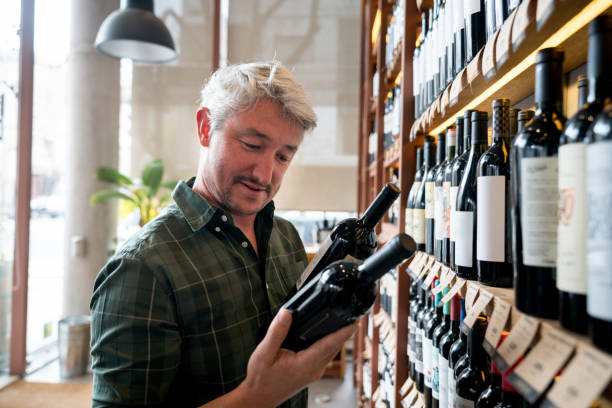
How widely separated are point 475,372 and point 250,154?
2.56ft

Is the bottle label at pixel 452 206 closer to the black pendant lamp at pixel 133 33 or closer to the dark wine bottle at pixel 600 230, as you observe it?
the dark wine bottle at pixel 600 230

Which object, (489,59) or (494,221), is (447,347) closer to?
(494,221)

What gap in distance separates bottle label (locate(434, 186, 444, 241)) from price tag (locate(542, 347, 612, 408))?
708 millimetres

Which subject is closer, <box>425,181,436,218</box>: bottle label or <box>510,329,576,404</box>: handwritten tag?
<box>510,329,576,404</box>: handwritten tag

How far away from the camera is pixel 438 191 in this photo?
1245mm

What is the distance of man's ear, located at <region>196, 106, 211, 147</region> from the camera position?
3.82ft

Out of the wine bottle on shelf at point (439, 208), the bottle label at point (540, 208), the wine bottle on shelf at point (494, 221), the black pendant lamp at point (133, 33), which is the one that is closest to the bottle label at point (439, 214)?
the wine bottle on shelf at point (439, 208)

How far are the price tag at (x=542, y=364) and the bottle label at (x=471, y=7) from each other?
81 cm

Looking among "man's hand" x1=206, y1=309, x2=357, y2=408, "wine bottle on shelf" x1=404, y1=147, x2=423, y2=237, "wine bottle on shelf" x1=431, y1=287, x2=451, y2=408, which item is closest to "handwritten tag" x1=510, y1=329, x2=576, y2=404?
"man's hand" x1=206, y1=309, x2=357, y2=408

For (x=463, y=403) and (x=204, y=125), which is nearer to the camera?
(x=463, y=403)

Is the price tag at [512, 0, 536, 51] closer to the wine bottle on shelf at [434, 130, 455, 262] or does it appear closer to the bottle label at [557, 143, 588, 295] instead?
the bottle label at [557, 143, 588, 295]

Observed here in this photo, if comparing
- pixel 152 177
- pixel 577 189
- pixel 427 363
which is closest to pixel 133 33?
pixel 152 177

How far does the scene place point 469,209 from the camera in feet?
3.12

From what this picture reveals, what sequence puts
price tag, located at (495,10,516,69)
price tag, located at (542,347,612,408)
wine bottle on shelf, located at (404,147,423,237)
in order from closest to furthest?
price tag, located at (542,347,612,408) < price tag, located at (495,10,516,69) < wine bottle on shelf, located at (404,147,423,237)
